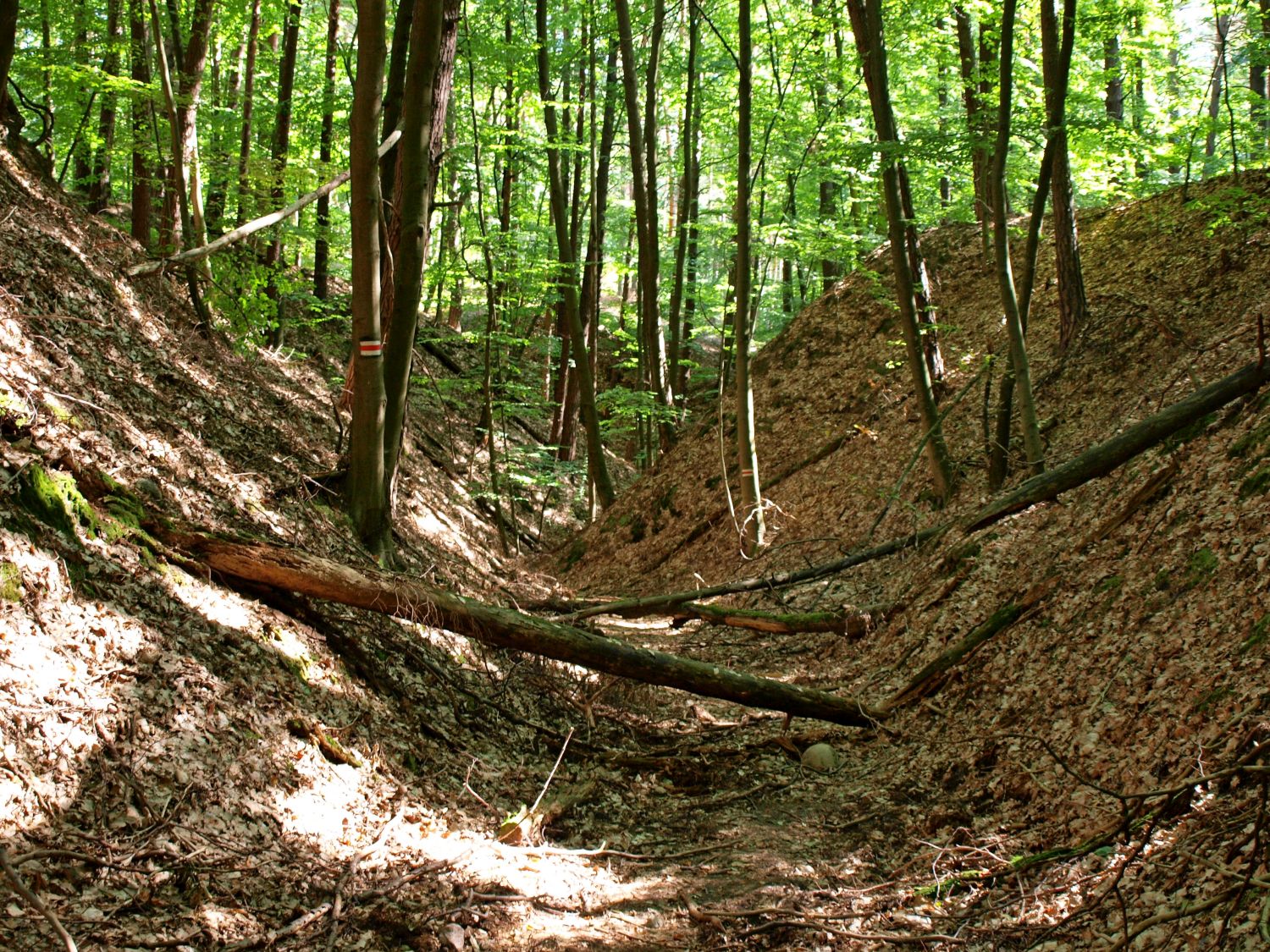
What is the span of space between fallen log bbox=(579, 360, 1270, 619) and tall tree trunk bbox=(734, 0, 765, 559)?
2218 millimetres

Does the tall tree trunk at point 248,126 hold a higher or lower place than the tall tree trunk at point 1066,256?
higher

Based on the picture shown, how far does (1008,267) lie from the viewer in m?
8.43

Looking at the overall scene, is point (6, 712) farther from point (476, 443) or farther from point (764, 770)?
point (476, 443)

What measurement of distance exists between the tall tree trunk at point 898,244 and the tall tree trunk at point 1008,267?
1.17 meters

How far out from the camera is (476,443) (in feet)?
64.4

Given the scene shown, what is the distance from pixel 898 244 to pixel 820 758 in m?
5.93

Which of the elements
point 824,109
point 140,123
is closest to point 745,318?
point 824,109

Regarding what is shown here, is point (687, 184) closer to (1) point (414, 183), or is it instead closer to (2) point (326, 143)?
(2) point (326, 143)

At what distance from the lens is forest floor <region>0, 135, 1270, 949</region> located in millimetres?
3395

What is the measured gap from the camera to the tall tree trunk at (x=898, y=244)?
9477 mm

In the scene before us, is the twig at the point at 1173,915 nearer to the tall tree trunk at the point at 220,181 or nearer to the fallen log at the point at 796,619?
A: the fallen log at the point at 796,619

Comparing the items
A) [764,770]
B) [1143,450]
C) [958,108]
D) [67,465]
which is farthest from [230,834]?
[958,108]

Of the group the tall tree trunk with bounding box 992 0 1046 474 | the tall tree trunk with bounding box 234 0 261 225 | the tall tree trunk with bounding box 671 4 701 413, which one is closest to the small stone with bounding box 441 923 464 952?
the tall tree trunk with bounding box 992 0 1046 474

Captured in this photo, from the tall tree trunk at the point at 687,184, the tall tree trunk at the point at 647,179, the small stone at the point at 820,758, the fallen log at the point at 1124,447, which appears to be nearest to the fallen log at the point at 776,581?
the fallen log at the point at 1124,447
